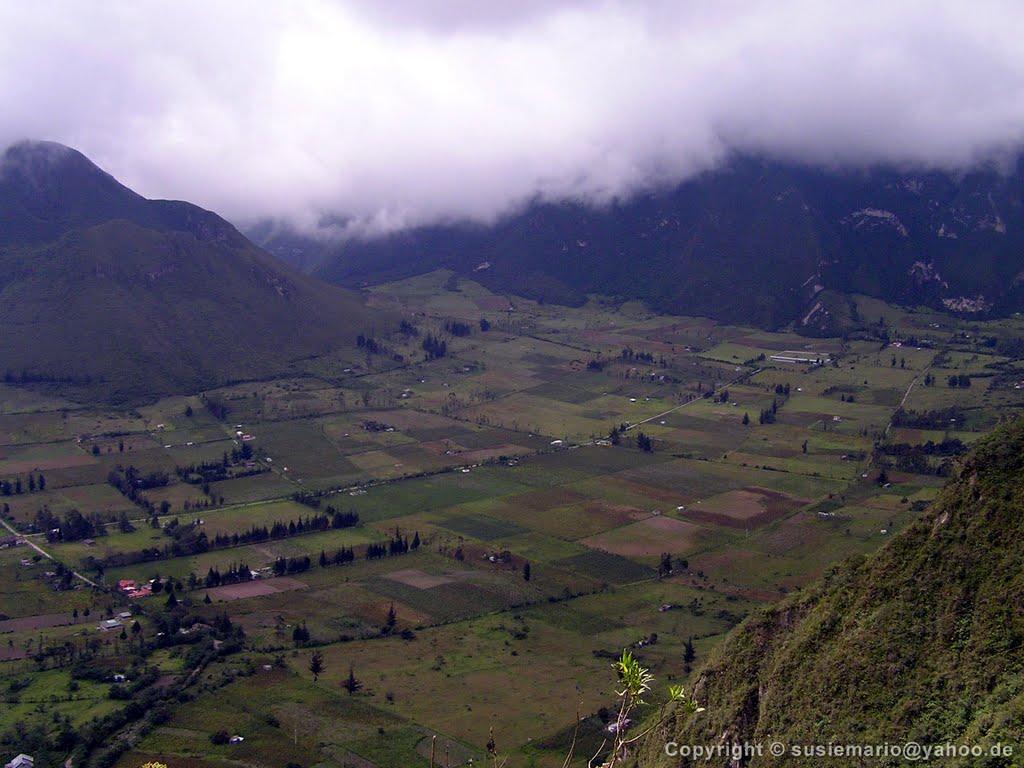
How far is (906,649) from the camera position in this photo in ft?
198

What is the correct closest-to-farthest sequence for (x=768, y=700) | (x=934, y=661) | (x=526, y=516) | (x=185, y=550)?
(x=934, y=661)
(x=768, y=700)
(x=185, y=550)
(x=526, y=516)

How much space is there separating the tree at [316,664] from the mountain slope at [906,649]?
46.1 metres

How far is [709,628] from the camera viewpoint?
12138 cm

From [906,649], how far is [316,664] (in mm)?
66889

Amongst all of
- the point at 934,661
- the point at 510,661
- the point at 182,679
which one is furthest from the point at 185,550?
the point at 934,661

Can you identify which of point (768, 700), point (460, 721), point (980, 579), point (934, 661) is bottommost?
point (460, 721)

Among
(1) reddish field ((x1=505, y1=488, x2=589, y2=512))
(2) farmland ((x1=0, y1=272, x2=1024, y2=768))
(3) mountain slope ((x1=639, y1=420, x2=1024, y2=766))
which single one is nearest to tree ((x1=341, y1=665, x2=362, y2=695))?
(2) farmland ((x1=0, y1=272, x2=1024, y2=768))

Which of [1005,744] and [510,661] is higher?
[1005,744]

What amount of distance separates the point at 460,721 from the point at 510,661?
14.8 meters

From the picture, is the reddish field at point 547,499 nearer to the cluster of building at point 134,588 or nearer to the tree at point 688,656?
the cluster of building at point 134,588

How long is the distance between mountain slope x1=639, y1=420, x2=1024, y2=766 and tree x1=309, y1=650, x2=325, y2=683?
4611 cm

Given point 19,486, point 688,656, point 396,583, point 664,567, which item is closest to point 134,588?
point 396,583

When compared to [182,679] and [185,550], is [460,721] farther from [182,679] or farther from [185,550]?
[185,550]

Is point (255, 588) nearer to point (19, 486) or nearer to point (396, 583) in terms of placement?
point (396, 583)
